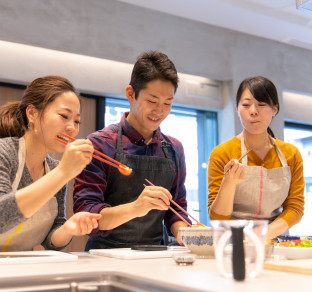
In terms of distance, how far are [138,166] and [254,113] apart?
70 cm

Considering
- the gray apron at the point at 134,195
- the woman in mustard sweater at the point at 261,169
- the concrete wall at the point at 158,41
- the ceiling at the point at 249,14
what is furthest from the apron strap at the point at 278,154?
the ceiling at the point at 249,14

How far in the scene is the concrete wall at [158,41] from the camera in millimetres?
3756

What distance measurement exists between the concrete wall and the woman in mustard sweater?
2.21 metres

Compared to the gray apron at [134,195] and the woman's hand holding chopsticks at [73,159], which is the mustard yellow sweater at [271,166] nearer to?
the gray apron at [134,195]

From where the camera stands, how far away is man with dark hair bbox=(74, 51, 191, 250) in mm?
1828

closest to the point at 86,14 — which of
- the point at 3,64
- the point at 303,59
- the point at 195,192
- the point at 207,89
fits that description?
the point at 3,64

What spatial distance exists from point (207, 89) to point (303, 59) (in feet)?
5.16

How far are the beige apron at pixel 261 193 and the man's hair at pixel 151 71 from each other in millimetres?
656

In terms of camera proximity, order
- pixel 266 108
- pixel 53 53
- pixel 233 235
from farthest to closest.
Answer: pixel 53 53, pixel 266 108, pixel 233 235

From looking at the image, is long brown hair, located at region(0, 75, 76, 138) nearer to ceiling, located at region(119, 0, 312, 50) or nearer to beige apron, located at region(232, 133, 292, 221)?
beige apron, located at region(232, 133, 292, 221)

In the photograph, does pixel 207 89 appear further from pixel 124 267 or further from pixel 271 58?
pixel 124 267

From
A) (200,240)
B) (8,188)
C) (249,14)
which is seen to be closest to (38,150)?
(8,188)

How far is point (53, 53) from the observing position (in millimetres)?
3914

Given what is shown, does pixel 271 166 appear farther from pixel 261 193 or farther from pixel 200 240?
pixel 200 240
